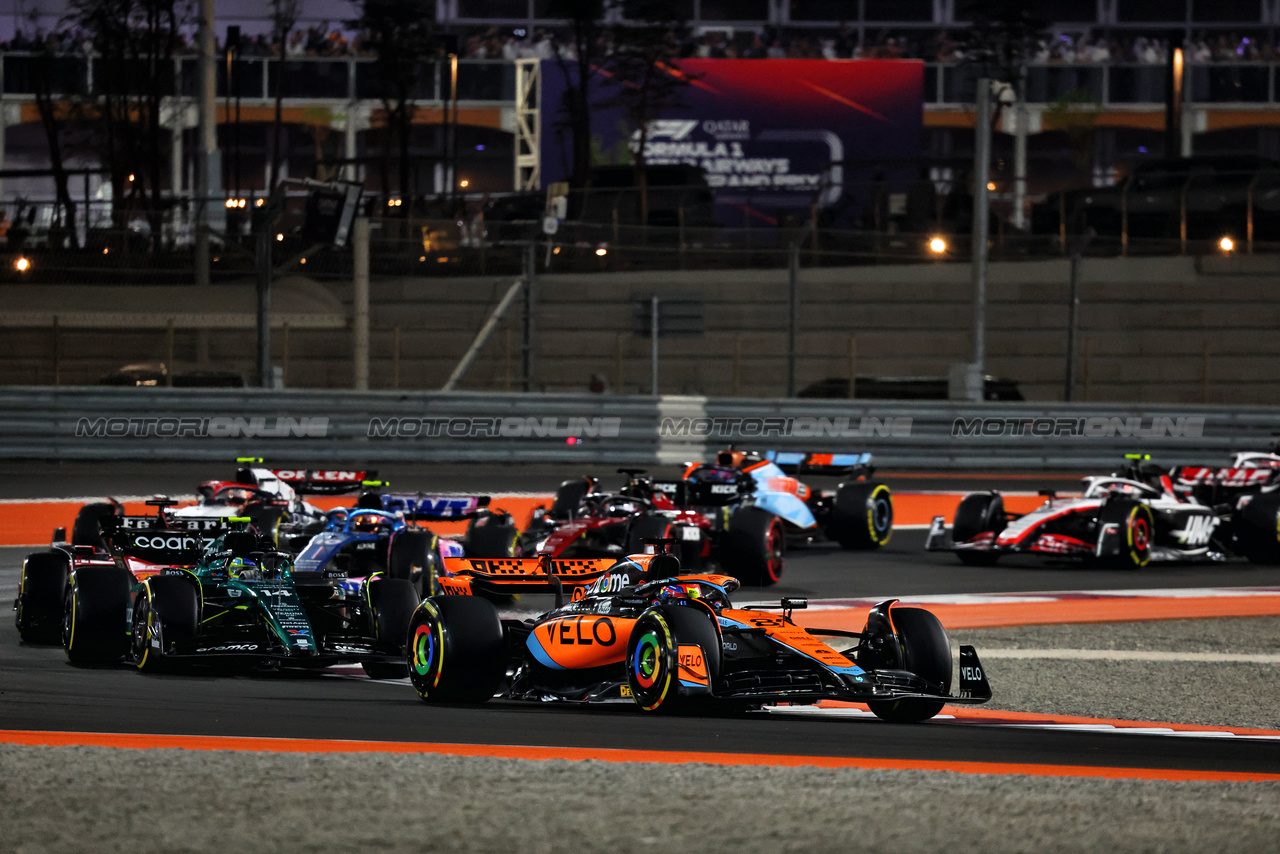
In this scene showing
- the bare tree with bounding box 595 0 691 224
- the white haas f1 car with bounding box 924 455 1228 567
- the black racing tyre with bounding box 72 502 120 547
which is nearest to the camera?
the black racing tyre with bounding box 72 502 120 547

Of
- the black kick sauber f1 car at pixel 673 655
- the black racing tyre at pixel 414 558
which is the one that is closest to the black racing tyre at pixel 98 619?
the black kick sauber f1 car at pixel 673 655

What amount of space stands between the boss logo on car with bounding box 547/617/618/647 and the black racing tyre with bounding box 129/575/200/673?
2006mm

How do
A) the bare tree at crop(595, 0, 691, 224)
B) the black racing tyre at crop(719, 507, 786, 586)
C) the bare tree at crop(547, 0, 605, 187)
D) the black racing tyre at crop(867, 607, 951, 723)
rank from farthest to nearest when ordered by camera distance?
the bare tree at crop(595, 0, 691, 224) < the bare tree at crop(547, 0, 605, 187) < the black racing tyre at crop(719, 507, 786, 586) < the black racing tyre at crop(867, 607, 951, 723)

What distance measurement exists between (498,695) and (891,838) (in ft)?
11.4

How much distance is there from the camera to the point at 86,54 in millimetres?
41875

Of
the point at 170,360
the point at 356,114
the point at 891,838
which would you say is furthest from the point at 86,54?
the point at 891,838

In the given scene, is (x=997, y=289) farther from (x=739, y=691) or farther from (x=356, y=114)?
(x=356, y=114)

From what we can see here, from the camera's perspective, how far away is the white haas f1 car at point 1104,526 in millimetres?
14836

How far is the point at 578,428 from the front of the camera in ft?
72.3

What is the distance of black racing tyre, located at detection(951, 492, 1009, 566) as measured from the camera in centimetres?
1532

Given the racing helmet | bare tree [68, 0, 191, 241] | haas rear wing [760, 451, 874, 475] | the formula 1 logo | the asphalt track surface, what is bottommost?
the asphalt track surface

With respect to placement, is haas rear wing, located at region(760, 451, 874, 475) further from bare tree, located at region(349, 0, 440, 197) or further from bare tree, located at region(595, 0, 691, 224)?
bare tree, located at region(349, 0, 440, 197)

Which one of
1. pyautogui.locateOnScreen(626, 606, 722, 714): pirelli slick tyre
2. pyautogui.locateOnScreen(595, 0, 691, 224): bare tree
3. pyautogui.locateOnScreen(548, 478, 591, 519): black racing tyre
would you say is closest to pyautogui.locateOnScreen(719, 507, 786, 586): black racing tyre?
pyautogui.locateOnScreen(548, 478, 591, 519): black racing tyre

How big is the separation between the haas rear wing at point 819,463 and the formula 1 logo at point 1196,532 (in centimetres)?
294
